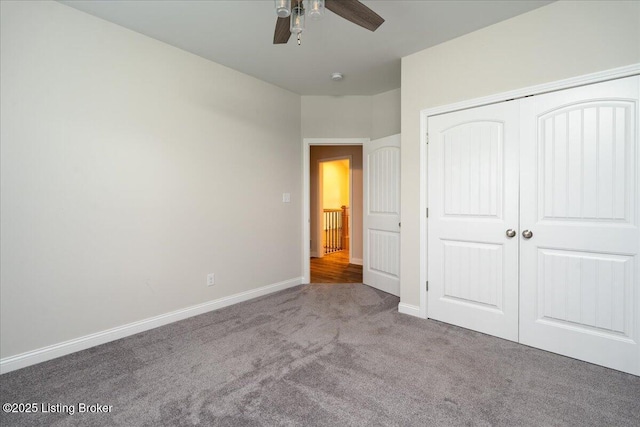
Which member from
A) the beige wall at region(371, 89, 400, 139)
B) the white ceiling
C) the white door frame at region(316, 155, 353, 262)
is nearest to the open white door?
the beige wall at region(371, 89, 400, 139)

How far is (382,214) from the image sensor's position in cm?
399

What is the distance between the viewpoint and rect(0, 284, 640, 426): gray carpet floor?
1.62 meters

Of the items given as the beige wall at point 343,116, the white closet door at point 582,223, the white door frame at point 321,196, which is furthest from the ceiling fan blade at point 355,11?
the white door frame at point 321,196

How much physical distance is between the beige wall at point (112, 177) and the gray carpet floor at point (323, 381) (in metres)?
0.46

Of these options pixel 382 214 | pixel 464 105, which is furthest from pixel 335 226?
pixel 464 105

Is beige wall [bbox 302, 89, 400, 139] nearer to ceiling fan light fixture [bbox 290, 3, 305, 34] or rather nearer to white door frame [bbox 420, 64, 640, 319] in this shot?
white door frame [bbox 420, 64, 640, 319]

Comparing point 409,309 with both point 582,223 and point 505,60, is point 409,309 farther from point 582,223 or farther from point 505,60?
point 505,60

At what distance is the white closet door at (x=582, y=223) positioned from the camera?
2029mm

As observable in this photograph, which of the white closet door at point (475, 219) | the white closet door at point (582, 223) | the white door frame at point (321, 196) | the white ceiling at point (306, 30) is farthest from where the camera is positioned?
the white door frame at point (321, 196)

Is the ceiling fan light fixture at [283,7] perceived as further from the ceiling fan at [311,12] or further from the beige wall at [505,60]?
the beige wall at [505,60]

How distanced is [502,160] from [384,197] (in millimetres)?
1584

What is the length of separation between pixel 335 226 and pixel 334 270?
99.4 inches

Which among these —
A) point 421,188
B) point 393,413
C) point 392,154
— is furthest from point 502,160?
point 393,413

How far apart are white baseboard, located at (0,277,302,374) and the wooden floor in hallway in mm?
1289
